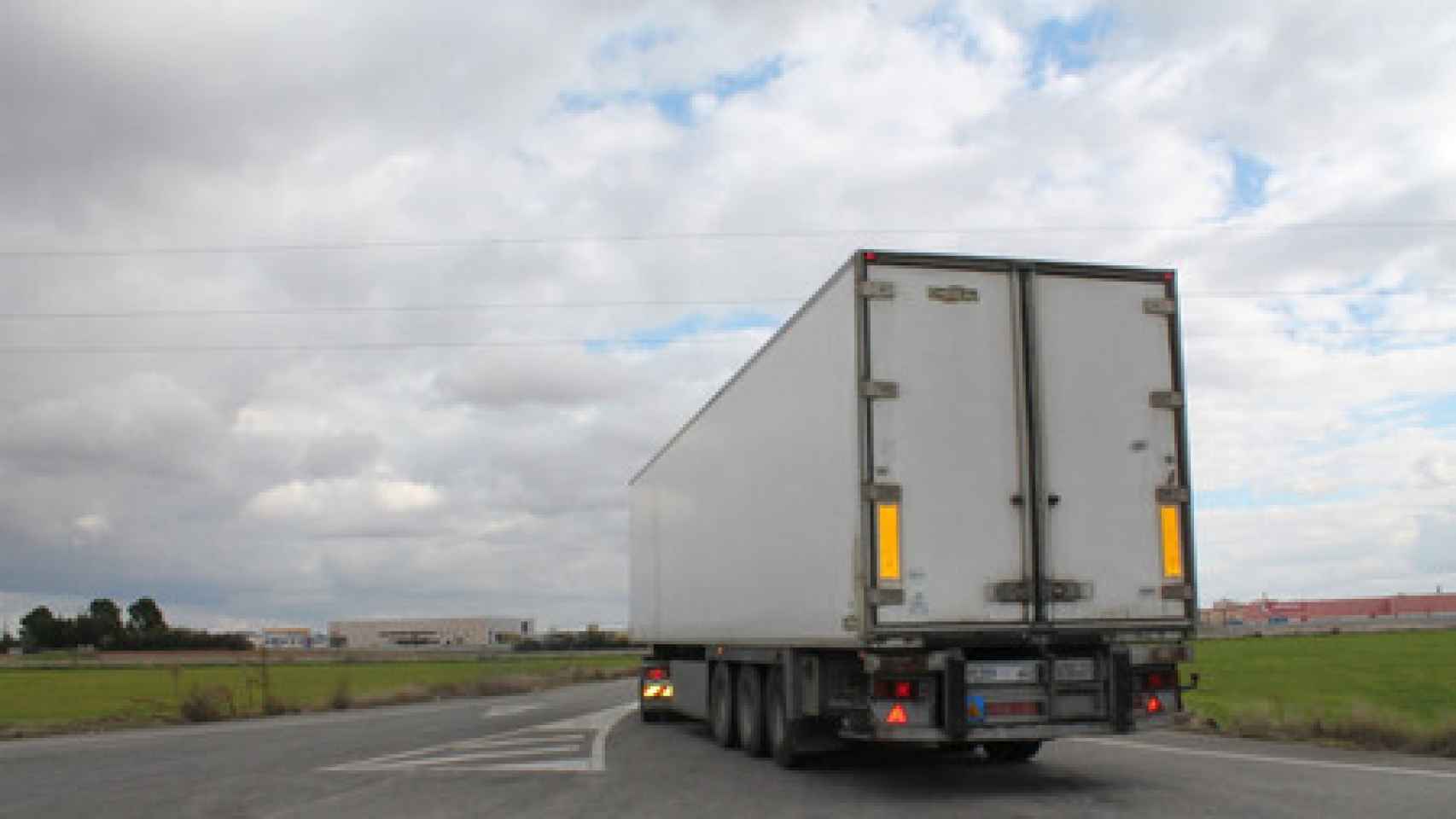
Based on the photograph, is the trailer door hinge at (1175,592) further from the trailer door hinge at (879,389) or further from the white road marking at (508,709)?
the white road marking at (508,709)

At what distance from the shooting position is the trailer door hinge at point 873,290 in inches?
394

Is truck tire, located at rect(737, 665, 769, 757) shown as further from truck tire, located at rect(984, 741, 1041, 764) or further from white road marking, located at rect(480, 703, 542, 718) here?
white road marking, located at rect(480, 703, 542, 718)

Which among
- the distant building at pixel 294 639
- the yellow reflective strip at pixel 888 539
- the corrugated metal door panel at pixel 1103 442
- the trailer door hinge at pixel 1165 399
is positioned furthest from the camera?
the distant building at pixel 294 639

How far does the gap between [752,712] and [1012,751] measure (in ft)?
8.95

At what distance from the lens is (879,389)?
9.90 metres

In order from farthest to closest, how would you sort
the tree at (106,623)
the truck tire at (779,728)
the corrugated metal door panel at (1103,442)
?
the tree at (106,623) → the truck tire at (779,728) → the corrugated metal door panel at (1103,442)

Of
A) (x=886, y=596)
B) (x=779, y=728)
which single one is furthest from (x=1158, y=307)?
(x=779, y=728)

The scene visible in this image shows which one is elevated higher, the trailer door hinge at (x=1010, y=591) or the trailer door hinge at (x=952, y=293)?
the trailer door hinge at (x=952, y=293)

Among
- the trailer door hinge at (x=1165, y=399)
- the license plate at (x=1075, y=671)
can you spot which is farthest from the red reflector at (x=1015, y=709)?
the trailer door hinge at (x=1165, y=399)

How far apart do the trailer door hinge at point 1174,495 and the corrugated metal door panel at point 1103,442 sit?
0.06 metres

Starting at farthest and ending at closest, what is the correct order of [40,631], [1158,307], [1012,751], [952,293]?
[40,631]
[1012,751]
[1158,307]
[952,293]

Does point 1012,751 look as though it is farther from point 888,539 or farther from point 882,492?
point 882,492

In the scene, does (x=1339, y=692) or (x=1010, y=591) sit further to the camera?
(x=1339, y=692)

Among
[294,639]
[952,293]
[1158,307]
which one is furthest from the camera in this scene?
[294,639]
